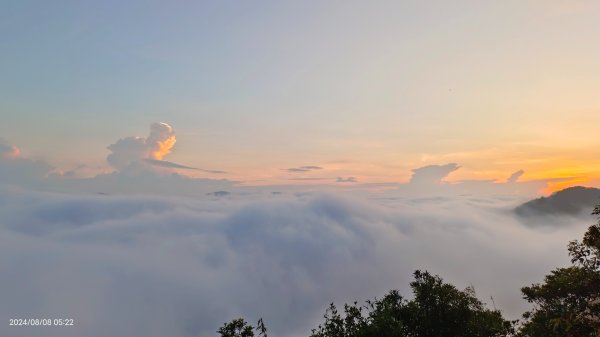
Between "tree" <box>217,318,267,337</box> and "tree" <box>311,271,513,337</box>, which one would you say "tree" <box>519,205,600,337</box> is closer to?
"tree" <box>311,271,513,337</box>

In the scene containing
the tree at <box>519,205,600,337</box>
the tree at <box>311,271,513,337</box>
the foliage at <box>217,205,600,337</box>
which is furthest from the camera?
the tree at <box>311,271,513,337</box>

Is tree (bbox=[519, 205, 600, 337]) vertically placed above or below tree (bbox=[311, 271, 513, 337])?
above

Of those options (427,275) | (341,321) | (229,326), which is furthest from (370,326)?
(229,326)

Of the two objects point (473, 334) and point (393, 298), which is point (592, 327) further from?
point (393, 298)

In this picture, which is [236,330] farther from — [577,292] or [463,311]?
[577,292]

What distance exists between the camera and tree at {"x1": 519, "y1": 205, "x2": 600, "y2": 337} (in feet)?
63.2

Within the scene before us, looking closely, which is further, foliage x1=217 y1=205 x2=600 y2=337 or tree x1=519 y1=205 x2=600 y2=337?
foliage x1=217 y1=205 x2=600 y2=337

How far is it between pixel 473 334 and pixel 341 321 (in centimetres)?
1405

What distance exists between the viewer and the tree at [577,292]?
19.3 metres

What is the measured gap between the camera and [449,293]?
37.3 meters

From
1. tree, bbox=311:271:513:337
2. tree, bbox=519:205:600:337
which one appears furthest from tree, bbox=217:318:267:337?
tree, bbox=519:205:600:337

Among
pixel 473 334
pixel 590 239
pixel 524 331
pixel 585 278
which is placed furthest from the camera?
pixel 473 334

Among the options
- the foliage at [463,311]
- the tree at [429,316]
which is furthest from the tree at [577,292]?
the tree at [429,316]

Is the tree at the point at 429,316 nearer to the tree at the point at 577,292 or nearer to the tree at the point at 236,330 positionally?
the tree at the point at 577,292
